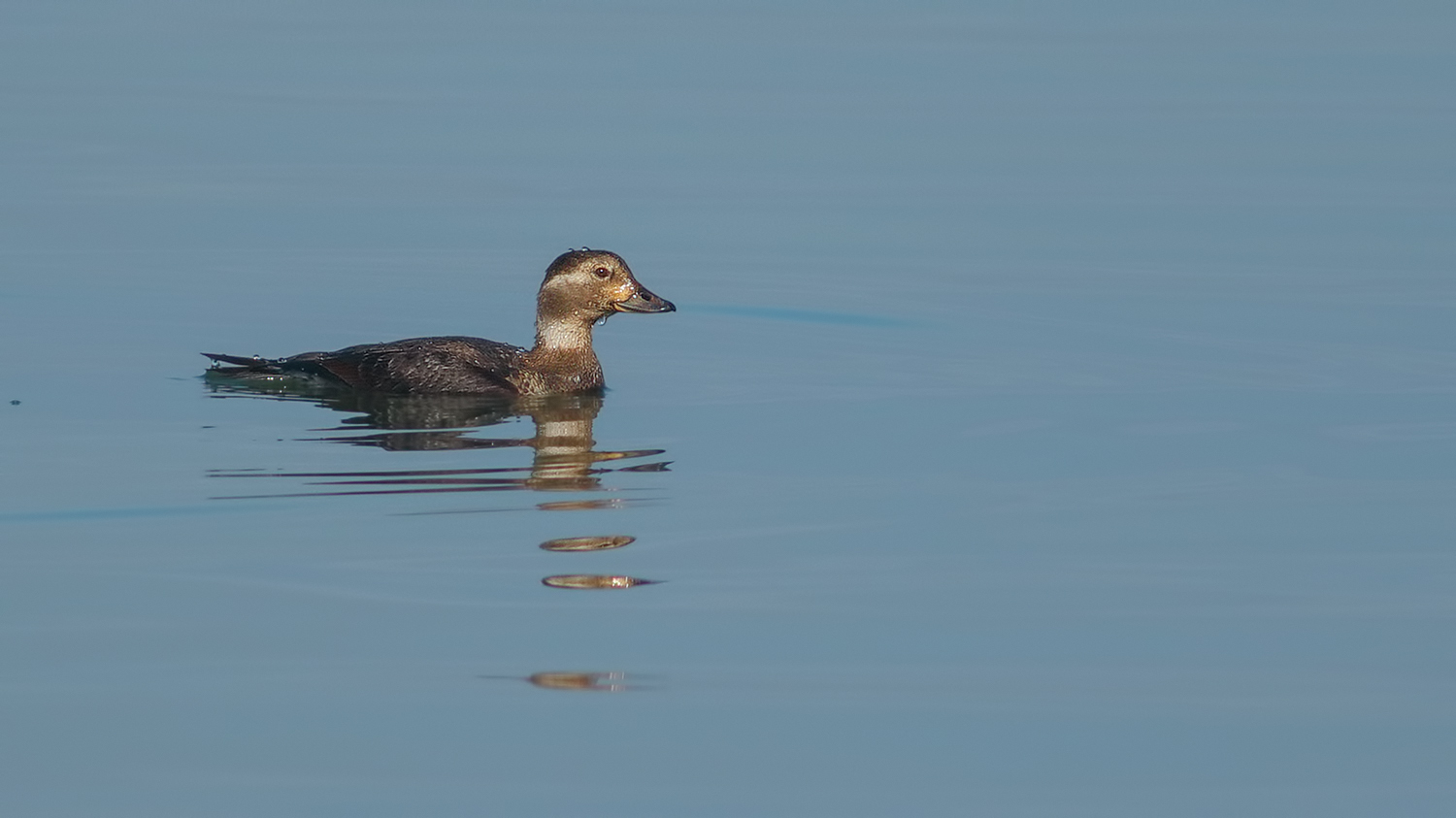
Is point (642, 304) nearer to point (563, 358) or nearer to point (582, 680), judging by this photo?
point (563, 358)

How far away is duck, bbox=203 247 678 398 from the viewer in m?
14.2

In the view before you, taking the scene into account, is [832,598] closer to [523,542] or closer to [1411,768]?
[523,542]

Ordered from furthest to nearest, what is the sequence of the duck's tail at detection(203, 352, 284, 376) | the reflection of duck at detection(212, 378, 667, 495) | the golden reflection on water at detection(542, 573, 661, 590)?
1. the duck's tail at detection(203, 352, 284, 376)
2. the reflection of duck at detection(212, 378, 667, 495)
3. the golden reflection on water at detection(542, 573, 661, 590)

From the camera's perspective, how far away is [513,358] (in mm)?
14664

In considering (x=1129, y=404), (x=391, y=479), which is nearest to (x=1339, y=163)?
(x=1129, y=404)

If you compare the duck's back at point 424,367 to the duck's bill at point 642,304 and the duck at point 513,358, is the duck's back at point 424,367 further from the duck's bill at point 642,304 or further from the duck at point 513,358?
the duck's bill at point 642,304

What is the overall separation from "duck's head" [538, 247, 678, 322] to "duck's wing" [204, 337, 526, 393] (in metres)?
0.51

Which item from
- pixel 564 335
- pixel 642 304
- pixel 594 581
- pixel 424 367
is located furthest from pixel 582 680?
pixel 642 304

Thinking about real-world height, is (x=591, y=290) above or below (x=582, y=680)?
above

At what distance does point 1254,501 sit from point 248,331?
26.5ft

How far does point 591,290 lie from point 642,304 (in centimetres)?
33

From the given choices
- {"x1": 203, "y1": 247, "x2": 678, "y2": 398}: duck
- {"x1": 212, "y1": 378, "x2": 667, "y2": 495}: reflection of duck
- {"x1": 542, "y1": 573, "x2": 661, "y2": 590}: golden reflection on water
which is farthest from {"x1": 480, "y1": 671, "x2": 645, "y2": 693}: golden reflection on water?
{"x1": 203, "y1": 247, "x2": 678, "y2": 398}: duck

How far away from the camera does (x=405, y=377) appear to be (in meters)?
14.2

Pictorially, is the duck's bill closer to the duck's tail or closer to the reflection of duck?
the reflection of duck
